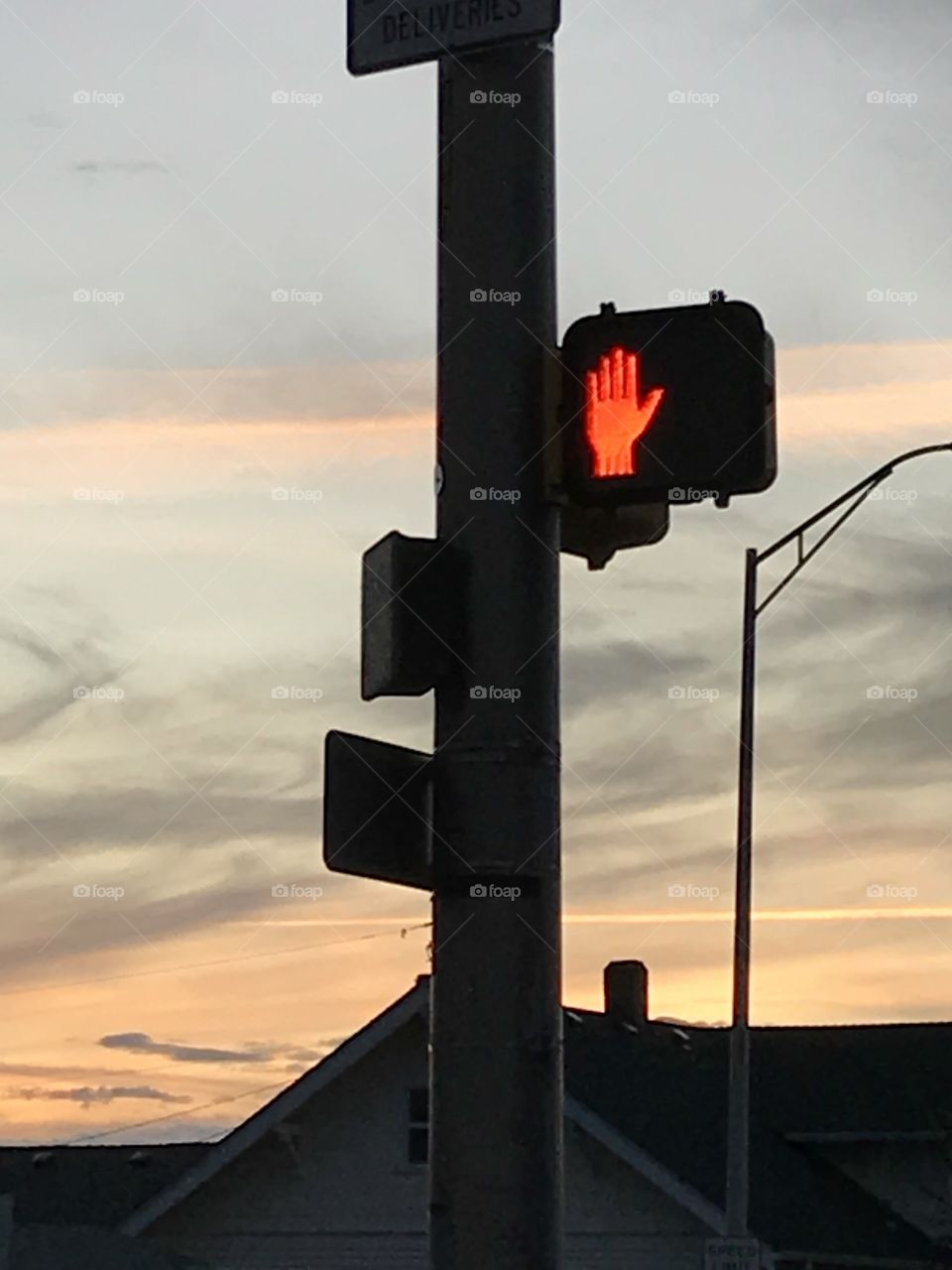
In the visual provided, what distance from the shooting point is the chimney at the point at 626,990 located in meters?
34.6

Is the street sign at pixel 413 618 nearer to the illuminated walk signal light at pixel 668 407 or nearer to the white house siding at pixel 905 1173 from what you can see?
the illuminated walk signal light at pixel 668 407

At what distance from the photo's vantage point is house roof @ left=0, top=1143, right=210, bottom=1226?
32.2 metres

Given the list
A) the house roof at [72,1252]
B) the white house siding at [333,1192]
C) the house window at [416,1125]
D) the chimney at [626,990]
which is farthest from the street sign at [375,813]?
the chimney at [626,990]

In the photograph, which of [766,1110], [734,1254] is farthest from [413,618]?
[766,1110]

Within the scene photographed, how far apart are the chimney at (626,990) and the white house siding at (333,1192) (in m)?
5.36

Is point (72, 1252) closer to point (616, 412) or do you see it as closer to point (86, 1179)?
point (616, 412)

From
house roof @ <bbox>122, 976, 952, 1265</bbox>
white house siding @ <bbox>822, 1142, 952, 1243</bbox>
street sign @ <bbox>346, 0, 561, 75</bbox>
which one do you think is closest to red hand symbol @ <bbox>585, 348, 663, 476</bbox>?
street sign @ <bbox>346, 0, 561, 75</bbox>

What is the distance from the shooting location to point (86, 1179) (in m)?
33.8

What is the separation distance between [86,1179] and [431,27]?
31.3 metres

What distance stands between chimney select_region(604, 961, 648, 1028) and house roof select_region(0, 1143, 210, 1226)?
695 cm

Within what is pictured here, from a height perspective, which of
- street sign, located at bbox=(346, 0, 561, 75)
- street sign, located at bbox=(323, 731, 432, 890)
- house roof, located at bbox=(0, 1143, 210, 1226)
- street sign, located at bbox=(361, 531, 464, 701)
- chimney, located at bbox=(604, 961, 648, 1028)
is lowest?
house roof, located at bbox=(0, 1143, 210, 1226)

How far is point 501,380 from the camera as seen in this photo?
4.64 metres

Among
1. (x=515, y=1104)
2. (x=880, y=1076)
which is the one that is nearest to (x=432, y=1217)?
(x=515, y=1104)

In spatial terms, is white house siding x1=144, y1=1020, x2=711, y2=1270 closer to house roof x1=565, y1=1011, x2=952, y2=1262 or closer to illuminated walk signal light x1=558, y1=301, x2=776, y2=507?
house roof x1=565, y1=1011, x2=952, y2=1262
